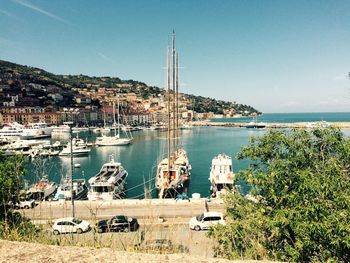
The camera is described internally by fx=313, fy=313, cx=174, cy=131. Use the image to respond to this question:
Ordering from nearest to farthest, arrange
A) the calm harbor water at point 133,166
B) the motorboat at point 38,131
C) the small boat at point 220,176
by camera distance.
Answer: the small boat at point 220,176 < the calm harbor water at point 133,166 < the motorboat at point 38,131

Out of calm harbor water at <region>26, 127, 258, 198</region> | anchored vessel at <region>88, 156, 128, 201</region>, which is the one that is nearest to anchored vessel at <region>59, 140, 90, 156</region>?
calm harbor water at <region>26, 127, 258, 198</region>

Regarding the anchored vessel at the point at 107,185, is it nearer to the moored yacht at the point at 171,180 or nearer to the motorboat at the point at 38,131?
the moored yacht at the point at 171,180

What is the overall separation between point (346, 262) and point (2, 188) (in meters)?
7.80

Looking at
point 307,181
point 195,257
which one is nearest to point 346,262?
point 307,181

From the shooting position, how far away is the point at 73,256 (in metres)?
3.37

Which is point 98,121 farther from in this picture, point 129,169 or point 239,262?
point 239,262

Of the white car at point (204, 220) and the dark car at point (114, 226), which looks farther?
the white car at point (204, 220)

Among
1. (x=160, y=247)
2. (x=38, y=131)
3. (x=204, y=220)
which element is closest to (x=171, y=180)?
(x=204, y=220)

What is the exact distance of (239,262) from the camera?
3.54 m

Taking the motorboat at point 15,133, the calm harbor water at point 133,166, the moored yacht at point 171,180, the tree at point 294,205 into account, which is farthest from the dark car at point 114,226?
A: the motorboat at point 15,133

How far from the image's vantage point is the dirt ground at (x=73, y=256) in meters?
3.29

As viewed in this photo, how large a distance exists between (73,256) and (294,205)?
191 inches

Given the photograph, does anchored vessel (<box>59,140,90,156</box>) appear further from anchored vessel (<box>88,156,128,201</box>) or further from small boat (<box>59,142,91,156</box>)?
anchored vessel (<box>88,156,128,201</box>)

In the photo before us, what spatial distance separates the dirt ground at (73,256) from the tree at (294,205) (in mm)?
1258
